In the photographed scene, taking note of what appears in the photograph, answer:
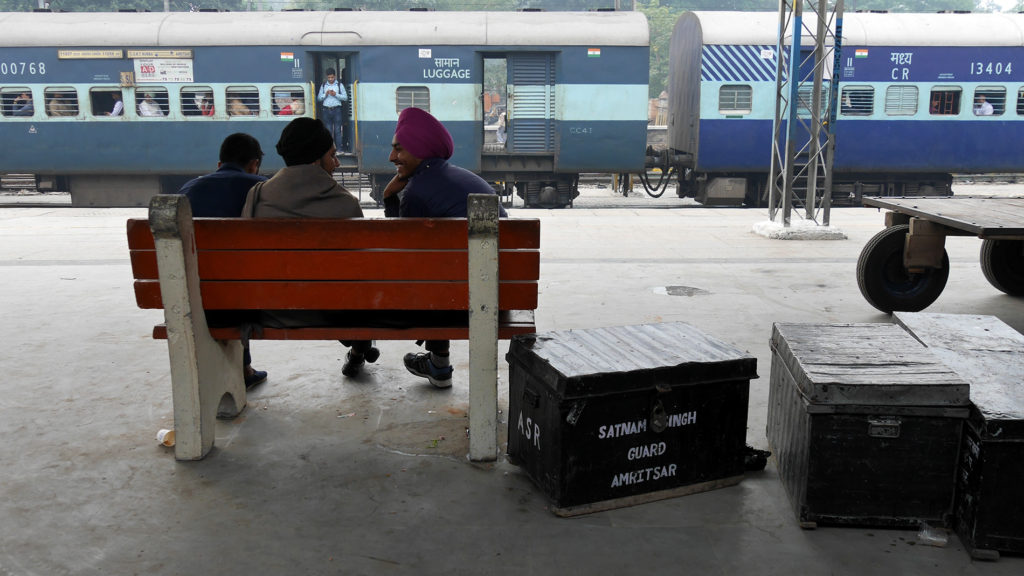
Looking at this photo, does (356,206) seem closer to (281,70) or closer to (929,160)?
(281,70)

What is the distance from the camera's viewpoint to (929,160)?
16672mm

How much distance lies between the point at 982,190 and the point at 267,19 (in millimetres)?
17027

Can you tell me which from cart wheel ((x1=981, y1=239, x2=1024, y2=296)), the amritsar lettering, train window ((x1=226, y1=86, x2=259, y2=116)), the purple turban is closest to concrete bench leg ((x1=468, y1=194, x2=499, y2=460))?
the purple turban

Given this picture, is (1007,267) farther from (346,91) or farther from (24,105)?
(24,105)

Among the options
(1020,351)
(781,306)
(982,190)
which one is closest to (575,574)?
(1020,351)

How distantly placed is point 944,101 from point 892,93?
1040 millimetres

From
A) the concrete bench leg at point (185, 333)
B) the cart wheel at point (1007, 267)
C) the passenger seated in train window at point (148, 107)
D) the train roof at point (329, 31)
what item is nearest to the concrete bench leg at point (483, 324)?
the concrete bench leg at point (185, 333)

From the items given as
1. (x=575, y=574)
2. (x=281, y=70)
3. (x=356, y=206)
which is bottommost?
(x=575, y=574)

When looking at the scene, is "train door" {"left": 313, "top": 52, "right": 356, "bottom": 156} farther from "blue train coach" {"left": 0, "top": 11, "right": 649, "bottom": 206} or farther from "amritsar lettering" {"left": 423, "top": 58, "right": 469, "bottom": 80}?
"amritsar lettering" {"left": 423, "top": 58, "right": 469, "bottom": 80}

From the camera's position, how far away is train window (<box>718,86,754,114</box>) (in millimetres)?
16469

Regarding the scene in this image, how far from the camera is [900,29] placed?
16.4 metres

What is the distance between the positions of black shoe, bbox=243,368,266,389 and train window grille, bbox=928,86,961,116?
15.5 m

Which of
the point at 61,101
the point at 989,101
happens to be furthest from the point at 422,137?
the point at 989,101

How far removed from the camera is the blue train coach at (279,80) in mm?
16250
